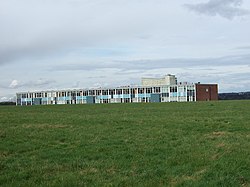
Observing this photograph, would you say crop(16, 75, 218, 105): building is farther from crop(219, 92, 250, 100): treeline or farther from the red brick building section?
crop(219, 92, 250, 100): treeline

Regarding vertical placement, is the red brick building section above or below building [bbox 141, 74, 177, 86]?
below

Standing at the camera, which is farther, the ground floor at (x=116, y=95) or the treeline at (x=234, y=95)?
the treeline at (x=234, y=95)

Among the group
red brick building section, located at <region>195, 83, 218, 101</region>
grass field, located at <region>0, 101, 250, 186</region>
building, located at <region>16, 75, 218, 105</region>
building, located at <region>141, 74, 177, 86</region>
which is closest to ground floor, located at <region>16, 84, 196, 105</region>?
building, located at <region>16, 75, 218, 105</region>

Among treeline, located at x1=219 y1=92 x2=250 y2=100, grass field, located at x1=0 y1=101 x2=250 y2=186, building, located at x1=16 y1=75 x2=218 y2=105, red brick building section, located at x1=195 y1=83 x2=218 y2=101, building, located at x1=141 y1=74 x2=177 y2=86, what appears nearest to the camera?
grass field, located at x1=0 y1=101 x2=250 y2=186

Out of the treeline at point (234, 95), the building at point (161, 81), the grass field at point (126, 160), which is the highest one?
the building at point (161, 81)

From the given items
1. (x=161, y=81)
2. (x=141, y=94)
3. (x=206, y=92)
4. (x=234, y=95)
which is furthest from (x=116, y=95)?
(x=234, y=95)

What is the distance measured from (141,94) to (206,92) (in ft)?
74.4

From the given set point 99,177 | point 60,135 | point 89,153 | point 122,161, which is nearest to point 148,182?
point 99,177

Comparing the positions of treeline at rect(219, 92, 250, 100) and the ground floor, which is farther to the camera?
treeline at rect(219, 92, 250, 100)

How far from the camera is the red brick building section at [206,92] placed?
13312cm

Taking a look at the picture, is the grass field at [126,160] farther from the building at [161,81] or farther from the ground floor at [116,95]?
the building at [161,81]

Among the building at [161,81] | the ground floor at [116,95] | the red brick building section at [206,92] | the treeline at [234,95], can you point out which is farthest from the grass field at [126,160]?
the treeline at [234,95]

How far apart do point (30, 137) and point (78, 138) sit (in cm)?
237

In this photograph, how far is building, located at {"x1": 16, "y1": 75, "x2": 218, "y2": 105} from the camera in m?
133
